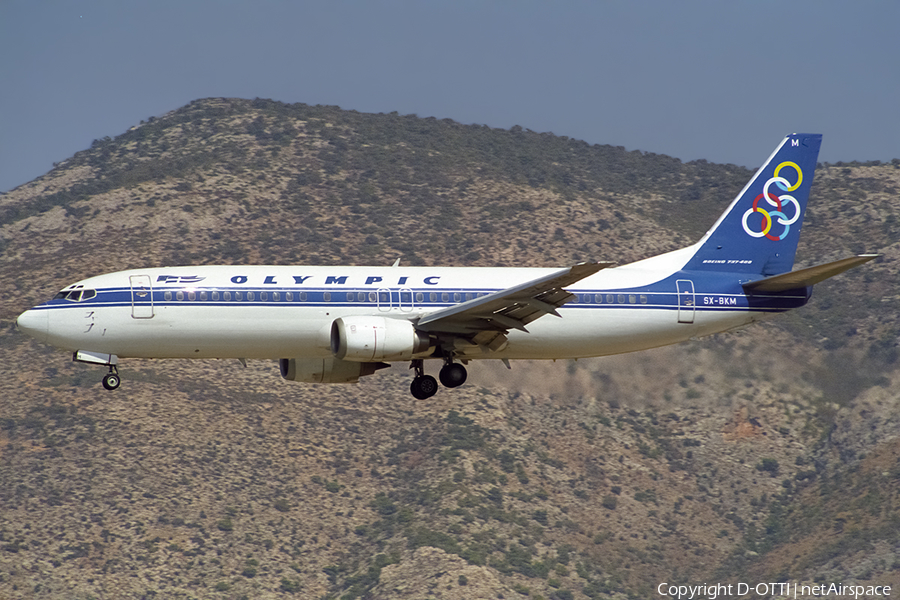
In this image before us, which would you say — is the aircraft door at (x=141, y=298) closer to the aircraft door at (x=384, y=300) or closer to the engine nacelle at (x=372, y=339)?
the engine nacelle at (x=372, y=339)

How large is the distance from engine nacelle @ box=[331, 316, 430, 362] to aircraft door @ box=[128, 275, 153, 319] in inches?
259

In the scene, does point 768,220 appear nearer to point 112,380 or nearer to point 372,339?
point 372,339

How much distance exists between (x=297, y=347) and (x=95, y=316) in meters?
7.27

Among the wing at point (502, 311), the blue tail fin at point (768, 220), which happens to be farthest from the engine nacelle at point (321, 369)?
the blue tail fin at point (768, 220)

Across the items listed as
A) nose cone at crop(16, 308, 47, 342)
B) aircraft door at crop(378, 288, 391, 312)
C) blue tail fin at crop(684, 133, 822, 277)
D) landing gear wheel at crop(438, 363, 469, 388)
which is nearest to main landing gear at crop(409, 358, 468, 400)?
landing gear wheel at crop(438, 363, 469, 388)

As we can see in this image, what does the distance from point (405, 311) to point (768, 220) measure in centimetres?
1742

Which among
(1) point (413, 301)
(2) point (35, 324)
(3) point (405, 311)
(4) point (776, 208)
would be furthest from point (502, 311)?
(2) point (35, 324)

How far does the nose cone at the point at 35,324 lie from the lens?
4203 cm

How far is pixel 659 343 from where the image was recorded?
4741cm

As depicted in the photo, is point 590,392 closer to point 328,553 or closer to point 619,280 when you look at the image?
point 328,553

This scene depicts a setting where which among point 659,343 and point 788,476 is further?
point 788,476

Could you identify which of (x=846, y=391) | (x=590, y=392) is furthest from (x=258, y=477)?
(x=846, y=391)

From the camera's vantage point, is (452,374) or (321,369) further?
(321,369)

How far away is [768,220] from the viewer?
5091cm
